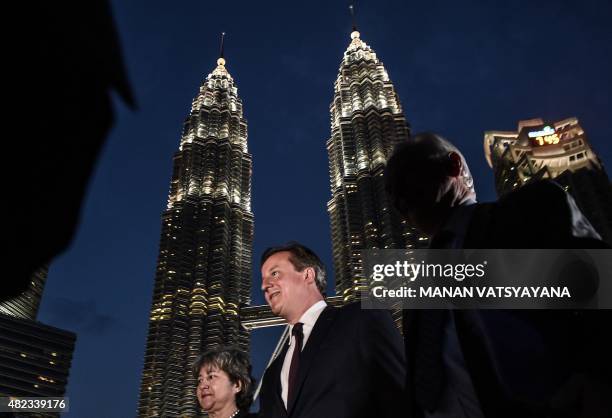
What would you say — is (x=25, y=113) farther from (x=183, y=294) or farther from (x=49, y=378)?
(x=49, y=378)

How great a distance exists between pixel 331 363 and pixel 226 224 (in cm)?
8172

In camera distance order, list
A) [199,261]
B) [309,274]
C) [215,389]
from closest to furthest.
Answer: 1. [309,274]
2. [215,389]
3. [199,261]

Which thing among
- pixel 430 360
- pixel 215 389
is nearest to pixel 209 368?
pixel 215 389

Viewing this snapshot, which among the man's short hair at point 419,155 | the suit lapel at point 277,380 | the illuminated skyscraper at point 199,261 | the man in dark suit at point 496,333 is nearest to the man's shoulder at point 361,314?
the suit lapel at point 277,380

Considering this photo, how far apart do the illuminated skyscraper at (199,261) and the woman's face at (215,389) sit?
70.0 metres

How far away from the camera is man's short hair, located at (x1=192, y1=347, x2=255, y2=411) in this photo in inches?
204

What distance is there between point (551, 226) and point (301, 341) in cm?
223

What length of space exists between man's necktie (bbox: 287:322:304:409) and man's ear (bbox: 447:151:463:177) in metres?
1.75

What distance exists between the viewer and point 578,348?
1668 mm

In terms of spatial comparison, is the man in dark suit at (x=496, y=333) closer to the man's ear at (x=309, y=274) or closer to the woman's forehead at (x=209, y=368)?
the man's ear at (x=309, y=274)

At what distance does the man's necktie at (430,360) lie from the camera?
2.17 m

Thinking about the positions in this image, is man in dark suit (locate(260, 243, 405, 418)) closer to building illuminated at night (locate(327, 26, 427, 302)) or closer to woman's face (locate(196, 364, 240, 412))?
woman's face (locate(196, 364, 240, 412))

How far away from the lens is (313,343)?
137 inches

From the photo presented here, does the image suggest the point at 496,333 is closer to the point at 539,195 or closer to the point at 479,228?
the point at 479,228
